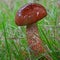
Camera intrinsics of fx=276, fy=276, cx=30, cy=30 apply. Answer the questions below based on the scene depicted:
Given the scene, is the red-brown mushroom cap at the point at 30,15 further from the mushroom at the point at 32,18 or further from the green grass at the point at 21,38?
the green grass at the point at 21,38

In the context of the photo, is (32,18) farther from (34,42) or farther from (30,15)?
(34,42)

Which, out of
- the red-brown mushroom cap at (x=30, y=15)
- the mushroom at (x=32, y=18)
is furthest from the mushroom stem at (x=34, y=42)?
the red-brown mushroom cap at (x=30, y=15)

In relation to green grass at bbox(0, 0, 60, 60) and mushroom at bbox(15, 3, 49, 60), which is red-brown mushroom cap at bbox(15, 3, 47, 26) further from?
green grass at bbox(0, 0, 60, 60)

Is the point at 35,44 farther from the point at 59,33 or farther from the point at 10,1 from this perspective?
the point at 10,1

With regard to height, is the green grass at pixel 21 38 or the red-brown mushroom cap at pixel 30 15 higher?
the red-brown mushroom cap at pixel 30 15

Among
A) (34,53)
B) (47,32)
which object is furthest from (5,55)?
(47,32)

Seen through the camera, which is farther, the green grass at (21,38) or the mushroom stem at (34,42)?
the mushroom stem at (34,42)

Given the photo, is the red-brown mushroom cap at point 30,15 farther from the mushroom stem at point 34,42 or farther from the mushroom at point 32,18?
the mushroom stem at point 34,42
